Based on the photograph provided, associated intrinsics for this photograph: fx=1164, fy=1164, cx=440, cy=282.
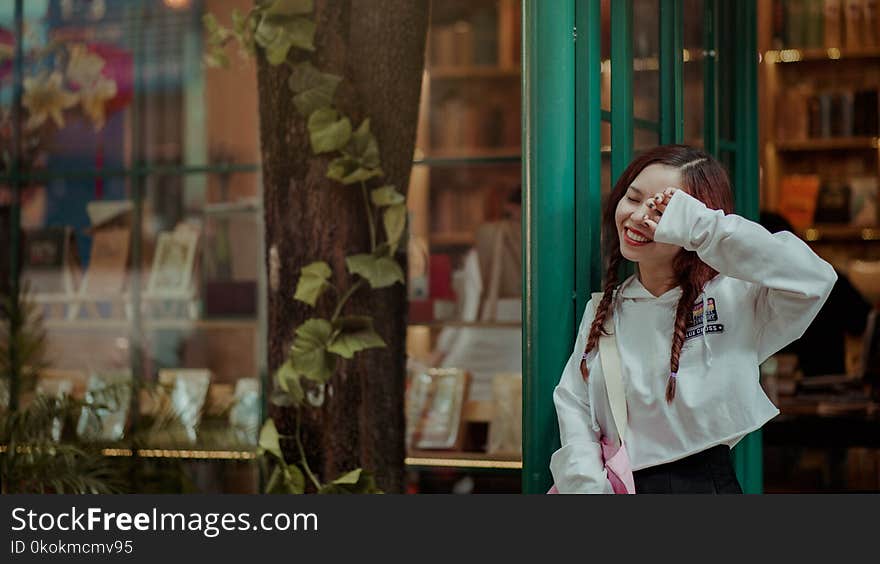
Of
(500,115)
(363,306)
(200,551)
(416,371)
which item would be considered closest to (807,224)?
(500,115)

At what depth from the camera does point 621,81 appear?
8.35 feet

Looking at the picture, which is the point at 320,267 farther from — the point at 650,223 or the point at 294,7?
the point at 650,223

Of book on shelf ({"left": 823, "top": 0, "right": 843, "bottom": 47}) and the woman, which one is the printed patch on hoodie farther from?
book on shelf ({"left": 823, "top": 0, "right": 843, "bottom": 47})

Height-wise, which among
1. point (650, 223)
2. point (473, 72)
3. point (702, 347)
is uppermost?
point (473, 72)

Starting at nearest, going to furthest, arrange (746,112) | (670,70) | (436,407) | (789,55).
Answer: (670,70) → (746,112) → (436,407) → (789,55)

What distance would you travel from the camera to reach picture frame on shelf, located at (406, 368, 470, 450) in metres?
3.73

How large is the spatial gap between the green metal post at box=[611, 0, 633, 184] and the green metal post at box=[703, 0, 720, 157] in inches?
20.8

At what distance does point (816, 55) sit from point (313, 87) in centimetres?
406

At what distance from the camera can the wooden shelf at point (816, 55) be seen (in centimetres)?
609

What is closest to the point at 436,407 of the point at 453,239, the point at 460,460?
the point at 460,460

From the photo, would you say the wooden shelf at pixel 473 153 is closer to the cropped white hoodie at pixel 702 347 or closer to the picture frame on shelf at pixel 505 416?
the picture frame on shelf at pixel 505 416

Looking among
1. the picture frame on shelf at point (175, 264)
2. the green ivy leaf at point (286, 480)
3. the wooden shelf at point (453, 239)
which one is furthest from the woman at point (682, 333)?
the picture frame on shelf at point (175, 264)

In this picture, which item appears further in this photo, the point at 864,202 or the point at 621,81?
the point at 864,202

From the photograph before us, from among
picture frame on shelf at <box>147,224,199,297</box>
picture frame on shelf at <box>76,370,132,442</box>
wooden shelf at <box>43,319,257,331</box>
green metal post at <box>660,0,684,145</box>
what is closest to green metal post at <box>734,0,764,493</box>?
green metal post at <box>660,0,684,145</box>
